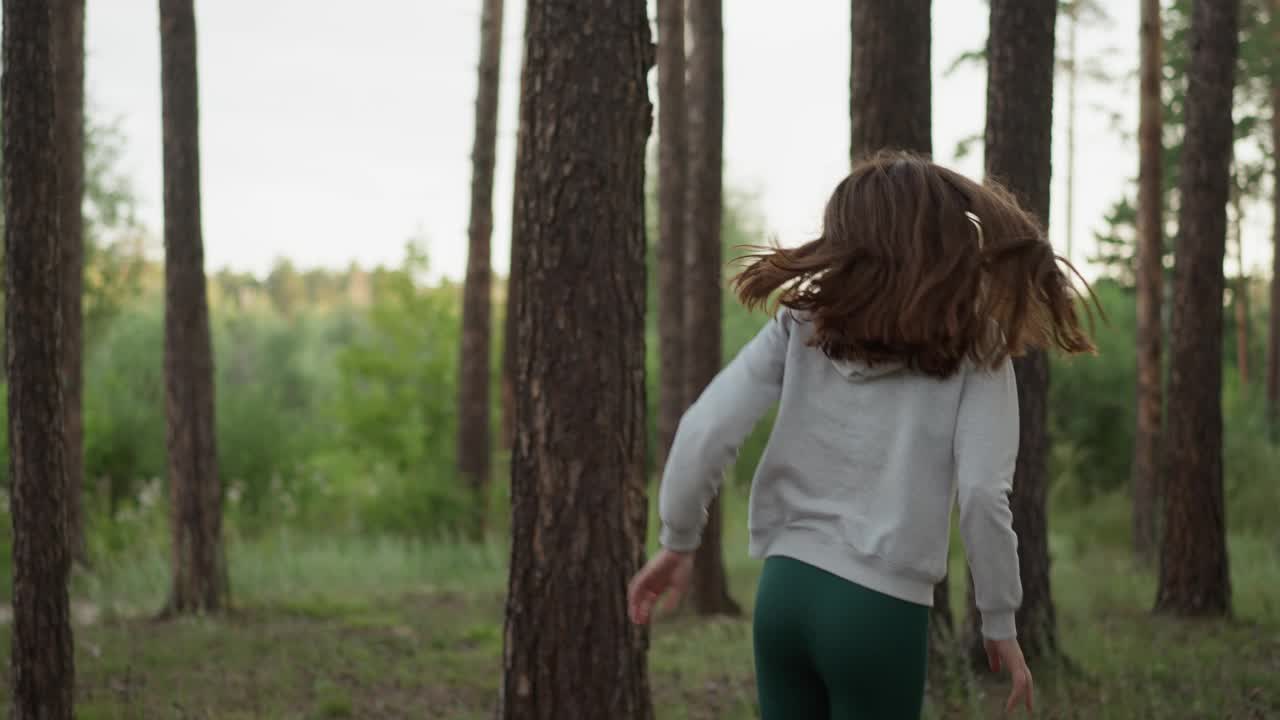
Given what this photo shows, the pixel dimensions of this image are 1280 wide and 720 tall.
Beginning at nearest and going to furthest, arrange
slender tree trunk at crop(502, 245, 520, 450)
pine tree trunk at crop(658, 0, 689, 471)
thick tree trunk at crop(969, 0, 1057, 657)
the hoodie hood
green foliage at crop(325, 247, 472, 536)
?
the hoodie hood < thick tree trunk at crop(969, 0, 1057, 657) < pine tree trunk at crop(658, 0, 689, 471) < slender tree trunk at crop(502, 245, 520, 450) < green foliage at crop(325, 247, 472, 536)

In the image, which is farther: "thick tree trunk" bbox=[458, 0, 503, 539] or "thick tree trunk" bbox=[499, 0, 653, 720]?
"thick tree trunk" bbox=[458, 0, 503, 539]

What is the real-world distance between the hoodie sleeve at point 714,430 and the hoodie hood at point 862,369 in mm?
136

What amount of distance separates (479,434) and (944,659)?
36.3 feet

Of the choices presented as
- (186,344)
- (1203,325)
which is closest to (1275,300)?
(1203,325)

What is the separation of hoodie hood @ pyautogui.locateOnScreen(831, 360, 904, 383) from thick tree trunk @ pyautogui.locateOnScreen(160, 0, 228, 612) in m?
8.90

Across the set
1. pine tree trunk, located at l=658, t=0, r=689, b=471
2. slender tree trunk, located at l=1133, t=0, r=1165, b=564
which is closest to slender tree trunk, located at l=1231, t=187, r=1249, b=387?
slender tree trunk, located at l=1133, t=0, r=1165, b=564

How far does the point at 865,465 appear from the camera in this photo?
2.73 metres

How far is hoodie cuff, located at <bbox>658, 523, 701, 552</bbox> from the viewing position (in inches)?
109

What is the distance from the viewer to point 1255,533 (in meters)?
18.4

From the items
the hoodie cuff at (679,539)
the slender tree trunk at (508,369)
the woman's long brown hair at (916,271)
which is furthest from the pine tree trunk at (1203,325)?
the hoodie cuff at (679,539)

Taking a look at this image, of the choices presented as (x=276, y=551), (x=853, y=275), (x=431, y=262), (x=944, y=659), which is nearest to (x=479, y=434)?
(x=276, y=551)

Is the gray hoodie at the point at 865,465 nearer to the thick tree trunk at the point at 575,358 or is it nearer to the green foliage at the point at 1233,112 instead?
the thick tree trunk at the point at 575,358

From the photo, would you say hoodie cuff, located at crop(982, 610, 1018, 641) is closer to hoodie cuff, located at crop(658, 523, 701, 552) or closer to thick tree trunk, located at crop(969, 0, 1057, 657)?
hoodie cuff, located at crop(658, 523, 701, 552)

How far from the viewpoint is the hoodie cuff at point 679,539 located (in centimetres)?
276
